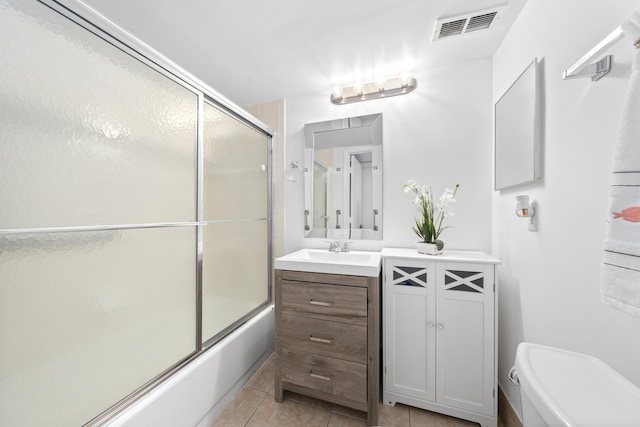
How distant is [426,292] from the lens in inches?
53.1

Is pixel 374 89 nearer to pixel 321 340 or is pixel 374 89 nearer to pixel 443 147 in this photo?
pixel 443 147

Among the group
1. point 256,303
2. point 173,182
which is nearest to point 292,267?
point 256,303

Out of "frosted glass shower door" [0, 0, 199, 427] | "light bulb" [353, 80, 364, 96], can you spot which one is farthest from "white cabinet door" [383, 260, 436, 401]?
"light bulb" [353, 80, 364, 96]

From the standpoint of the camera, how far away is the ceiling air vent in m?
1.20

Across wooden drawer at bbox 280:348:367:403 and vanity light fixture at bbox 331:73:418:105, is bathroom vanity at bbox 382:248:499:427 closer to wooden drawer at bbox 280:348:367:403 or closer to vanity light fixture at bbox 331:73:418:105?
wooden drawer at bbox 280:348:367:403

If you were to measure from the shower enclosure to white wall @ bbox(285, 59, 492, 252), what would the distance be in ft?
4.14

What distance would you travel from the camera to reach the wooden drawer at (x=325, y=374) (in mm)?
1274

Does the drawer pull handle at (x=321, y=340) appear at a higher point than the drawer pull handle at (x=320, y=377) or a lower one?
higher

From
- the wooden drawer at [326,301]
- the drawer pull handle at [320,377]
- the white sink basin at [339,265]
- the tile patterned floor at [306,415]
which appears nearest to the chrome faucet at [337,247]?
the white sink basin at [339,265]

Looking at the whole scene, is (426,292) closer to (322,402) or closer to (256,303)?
(322,402)

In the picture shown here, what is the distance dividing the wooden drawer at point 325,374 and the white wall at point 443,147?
0.85 metres

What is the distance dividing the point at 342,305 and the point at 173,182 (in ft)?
3.74

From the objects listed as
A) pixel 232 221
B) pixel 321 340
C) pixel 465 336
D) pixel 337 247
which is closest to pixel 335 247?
pixel 337 247

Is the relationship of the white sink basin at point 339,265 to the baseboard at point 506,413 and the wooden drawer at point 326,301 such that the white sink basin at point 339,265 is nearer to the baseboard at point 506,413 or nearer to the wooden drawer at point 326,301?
the wooden drawer at point 326,301
